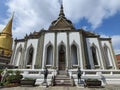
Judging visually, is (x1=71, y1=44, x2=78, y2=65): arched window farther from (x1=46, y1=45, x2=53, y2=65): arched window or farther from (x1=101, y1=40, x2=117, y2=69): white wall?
(x1=101, y1=40, x2=117, y2=69): white wall

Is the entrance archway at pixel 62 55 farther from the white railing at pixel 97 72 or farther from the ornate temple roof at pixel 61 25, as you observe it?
the white railing at pixel 97 72

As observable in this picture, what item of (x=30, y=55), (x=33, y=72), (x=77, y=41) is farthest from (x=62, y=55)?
(x=33, y=72)

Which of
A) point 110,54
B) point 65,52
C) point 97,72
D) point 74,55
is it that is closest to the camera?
point 97,72

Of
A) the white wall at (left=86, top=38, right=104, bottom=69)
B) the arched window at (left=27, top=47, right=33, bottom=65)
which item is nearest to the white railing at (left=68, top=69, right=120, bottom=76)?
the white wall at (left=86, top=38, right=104, bottom=69)

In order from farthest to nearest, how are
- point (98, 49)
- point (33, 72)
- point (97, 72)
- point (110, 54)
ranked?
1. point (110, 54)
2. point (98, 49)
3. point (33, 72)
4. point (97, 72)

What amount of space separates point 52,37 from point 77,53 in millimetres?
5565

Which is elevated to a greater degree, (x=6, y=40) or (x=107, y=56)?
(x=6, y=40)

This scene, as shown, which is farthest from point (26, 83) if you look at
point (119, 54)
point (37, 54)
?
point (119, 54)

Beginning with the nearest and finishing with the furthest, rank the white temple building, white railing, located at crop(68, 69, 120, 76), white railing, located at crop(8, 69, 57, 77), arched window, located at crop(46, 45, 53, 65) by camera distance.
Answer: white railing, located at crop(68, 69, 120, 76)
white railing, located at crop(8, 69, 57, 77)
the white temple building
arched window, located at crop(46, 45, 53, 65)

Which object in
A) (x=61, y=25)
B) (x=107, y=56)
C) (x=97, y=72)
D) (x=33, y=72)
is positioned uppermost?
(x=61, y=25)

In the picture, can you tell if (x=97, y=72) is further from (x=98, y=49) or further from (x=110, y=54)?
(x=110, y=54)

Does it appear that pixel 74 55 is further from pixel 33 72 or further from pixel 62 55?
pixel 33 72

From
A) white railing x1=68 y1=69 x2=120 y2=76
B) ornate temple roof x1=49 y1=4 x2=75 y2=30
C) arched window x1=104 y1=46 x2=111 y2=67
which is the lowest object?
white railing x1=68 y1=69 x2=120 y2=76

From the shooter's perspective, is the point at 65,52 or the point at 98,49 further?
the point at 98,49
